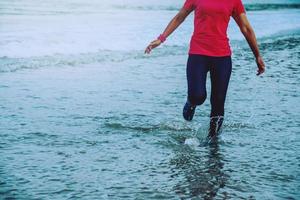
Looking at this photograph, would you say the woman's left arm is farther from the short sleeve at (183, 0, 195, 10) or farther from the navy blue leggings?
the short sleeve at (183, 0, 195, 10)

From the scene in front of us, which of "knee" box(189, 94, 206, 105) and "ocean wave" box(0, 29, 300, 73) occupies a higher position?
"knee" box(189, 94, 206, 105)

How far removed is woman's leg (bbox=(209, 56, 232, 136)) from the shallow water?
27 cm

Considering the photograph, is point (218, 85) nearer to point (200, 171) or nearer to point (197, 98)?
point (197, 98)

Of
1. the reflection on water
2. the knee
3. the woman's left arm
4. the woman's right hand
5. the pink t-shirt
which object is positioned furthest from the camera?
the woman's right hand

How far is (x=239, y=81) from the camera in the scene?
1097cm

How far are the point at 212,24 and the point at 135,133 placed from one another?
1755 millimetres

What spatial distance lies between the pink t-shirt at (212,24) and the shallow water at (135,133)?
45.2 inches

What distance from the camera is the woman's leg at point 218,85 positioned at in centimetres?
605

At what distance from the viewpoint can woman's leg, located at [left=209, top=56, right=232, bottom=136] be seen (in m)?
6.05

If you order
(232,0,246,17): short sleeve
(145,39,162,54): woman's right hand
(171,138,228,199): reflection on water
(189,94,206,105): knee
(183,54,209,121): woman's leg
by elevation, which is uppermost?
(232,0,246,17): short sleeve

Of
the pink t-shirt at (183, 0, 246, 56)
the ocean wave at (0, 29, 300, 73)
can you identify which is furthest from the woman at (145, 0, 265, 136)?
the ocean wave at (0, 29, 300, 73)

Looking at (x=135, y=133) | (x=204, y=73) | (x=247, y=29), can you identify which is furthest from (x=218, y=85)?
(x=135, y=133)

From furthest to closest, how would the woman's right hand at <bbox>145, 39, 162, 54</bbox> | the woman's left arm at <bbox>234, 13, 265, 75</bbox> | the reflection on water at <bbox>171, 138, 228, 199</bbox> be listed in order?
the woman's right hand at <bbox>145, 39, 162, 54</bbox>, the woman's left arm at <bbox>234, 13, 265, 75</bbox>, the reflection on water at <bbox>171, 138, 228, 199</bbox>

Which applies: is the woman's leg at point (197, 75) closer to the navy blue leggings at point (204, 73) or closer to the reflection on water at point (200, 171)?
the navy blue leggings at point (204, 73)
